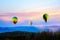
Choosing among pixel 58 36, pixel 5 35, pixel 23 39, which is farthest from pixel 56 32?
pixel 5 35

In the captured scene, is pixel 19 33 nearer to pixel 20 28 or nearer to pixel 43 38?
pixel 20 28

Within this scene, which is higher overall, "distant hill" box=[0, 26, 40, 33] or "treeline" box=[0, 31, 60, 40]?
"distant hill" box=[0, 26, 40, 33]

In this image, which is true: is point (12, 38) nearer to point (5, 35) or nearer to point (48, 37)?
point (5, 35)

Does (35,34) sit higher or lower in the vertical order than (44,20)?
lower

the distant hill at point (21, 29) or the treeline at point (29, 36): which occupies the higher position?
the distant hill at point (21, 29)

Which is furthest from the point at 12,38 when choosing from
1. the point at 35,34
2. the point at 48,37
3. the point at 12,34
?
the point at 48,37

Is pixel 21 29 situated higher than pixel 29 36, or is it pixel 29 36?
pixel 21 29
